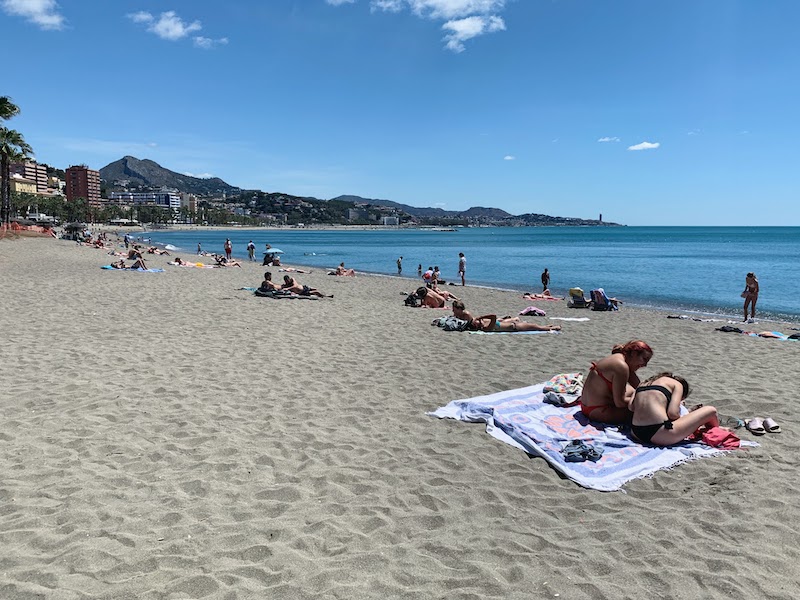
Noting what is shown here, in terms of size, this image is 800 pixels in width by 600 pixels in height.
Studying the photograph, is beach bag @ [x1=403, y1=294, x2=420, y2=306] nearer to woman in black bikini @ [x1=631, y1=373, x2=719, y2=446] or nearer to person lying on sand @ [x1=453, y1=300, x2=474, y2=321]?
person lying on sand @ [x1=453, y1=300, x2=474, y2=321]

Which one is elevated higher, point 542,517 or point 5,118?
point 5,118

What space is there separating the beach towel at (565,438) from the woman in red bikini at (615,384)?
0.12 metres

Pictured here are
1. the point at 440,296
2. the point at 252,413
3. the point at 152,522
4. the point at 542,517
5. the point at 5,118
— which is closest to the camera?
the point at 152,522

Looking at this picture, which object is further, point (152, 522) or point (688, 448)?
point (688, 448)

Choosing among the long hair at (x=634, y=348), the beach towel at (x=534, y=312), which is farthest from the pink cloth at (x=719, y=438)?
the beach towel at (x=534, y=312)

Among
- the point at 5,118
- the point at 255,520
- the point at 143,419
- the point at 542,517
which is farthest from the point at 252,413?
the point at 5,118

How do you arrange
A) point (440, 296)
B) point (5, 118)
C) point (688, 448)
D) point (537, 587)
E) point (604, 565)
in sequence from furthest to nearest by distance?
point (5, 118)
point (440, 296)
point (688, 448)
point (604, 565)
point (537, 587)

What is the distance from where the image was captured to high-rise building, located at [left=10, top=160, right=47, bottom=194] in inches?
6014

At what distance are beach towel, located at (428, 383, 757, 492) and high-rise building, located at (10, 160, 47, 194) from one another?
175 m

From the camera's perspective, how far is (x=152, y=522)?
347 centimetres

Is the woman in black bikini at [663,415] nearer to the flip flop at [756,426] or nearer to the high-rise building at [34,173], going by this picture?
the flip flop at [756,426]

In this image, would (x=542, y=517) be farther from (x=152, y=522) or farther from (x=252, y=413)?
(x=252, y=413)

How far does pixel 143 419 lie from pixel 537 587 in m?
3.92

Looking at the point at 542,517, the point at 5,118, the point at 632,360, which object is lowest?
the point at 542,517
